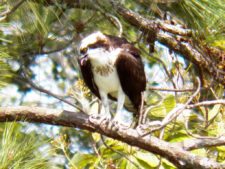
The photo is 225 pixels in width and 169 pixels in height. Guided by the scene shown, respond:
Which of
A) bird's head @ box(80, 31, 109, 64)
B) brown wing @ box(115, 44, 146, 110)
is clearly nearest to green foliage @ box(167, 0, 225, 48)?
brown wing @ box(115, 44, 146, 110)

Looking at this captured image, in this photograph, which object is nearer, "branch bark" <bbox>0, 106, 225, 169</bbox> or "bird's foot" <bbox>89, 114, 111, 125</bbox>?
"branch bark" <bbox>0, 106, 225, 169</bbox>

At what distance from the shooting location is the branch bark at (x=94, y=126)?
371 centimetres

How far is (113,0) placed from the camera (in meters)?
4.17

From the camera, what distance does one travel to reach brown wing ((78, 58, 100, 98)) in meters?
4.44

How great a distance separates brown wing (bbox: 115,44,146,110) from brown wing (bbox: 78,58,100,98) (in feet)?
0.60

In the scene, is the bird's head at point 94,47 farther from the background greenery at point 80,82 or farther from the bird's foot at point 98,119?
the bird's foot at point 98,119

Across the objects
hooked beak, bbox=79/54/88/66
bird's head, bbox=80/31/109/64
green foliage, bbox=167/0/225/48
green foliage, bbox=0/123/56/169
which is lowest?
green foliage, bbox=0/123/56/169

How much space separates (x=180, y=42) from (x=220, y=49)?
0.26 metres

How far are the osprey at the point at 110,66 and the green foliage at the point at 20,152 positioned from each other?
0.87 m

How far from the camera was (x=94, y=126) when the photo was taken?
3955mm

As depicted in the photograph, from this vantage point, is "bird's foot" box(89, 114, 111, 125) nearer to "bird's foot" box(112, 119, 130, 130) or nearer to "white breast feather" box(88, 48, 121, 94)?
"bird's foot" box(112, 119, 130, 130)

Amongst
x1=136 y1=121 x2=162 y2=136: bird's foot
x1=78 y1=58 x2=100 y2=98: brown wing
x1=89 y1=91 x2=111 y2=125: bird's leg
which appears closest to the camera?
x1=136 y1=121 x2=162 y2=136: bird's foot

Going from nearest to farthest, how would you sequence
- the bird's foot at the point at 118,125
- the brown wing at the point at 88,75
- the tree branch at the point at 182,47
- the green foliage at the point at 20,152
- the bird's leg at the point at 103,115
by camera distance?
the green foliage at the point at 20,152
the bird's foot at the point at 118,125
the bird's leg at the point at 103,115
the tree branch at the point at 182,47
the brown wing at the point at 88,75

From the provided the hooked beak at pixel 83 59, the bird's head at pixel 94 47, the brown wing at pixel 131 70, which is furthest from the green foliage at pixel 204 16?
the hooked beak at pixel 83 59
